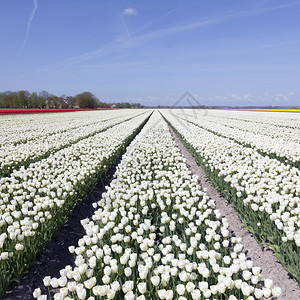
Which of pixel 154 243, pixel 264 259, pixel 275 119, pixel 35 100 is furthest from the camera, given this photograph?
pixel 35 100

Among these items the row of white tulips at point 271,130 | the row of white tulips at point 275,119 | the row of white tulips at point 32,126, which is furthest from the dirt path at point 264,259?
the row of white tulips at point 275,119

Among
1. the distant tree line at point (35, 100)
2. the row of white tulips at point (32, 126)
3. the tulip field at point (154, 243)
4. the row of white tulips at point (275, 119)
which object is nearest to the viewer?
the tulip field at point (154, 243)

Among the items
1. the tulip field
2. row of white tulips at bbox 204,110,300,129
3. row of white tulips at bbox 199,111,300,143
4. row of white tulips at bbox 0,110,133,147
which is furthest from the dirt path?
row of white tulips at bbox 204,110,300,129

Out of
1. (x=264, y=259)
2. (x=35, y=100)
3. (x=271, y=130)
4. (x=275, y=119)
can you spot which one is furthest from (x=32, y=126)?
(x=35, y=100)

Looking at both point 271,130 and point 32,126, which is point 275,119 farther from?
point 32,126

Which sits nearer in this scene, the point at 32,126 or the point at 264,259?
the point at 264,259

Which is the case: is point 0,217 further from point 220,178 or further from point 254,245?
point 220,178

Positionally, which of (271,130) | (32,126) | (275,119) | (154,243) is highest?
(32,126)

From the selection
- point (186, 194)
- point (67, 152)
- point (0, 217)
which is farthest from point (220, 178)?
point (67, 152)

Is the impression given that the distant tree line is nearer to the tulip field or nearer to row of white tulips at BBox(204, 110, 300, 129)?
row of white tulips at BBox(204, 110, 300, 129)

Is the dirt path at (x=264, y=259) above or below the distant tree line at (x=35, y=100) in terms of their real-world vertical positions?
below

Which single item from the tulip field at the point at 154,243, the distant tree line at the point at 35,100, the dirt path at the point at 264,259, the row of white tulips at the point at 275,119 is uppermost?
the distant tree line at the point at 35,100

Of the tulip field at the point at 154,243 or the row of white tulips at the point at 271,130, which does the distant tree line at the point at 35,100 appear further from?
the tulip field at the point at 154,243

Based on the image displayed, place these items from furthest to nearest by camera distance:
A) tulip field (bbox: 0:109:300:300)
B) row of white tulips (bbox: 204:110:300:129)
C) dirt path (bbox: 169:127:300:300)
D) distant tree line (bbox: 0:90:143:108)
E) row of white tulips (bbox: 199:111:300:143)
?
distant tree line (bbox: 0:90:143:108) → row of white tulips (bbox: 204:110:300:129) → row of white tulips (bbox: 199:111:300:143) → dirt path (bbox: 169:127:300:300) → tulip field (bbox: 0:109:300:300)
